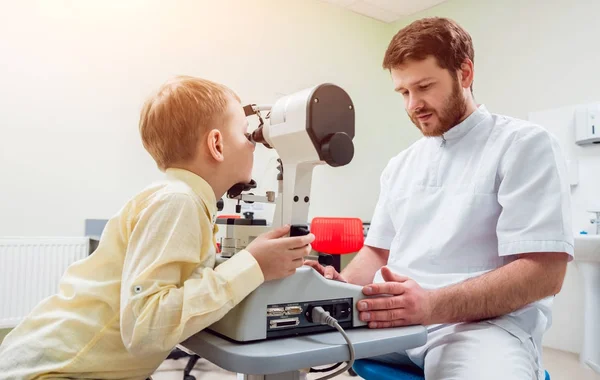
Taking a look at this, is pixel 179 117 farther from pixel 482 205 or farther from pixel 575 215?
pixel 575 215

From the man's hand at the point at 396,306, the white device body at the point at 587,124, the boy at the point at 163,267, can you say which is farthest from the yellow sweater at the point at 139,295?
the white device body at the point at 587,124

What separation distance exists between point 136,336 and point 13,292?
2444mm

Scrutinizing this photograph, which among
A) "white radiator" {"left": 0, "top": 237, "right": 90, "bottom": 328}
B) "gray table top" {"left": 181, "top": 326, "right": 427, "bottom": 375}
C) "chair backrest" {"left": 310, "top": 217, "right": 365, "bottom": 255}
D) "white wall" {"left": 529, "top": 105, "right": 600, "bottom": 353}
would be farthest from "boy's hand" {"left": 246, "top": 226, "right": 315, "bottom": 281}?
"white wall" {"left": 529, "top": 105, "right": 600, "bottom": 353}

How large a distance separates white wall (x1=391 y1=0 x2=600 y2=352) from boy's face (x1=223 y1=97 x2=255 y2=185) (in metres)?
2.90

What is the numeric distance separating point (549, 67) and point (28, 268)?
146 inches

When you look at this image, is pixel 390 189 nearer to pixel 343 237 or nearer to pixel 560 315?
pixel 343 237

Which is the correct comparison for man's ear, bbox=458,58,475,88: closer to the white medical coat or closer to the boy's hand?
the white medical coat

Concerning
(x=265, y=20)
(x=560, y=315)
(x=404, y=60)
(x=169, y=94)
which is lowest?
(x=560, y=315)

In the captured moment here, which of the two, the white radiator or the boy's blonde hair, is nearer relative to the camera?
the boy's blonde hair

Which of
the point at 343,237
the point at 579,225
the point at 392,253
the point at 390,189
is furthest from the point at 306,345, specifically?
the point at 579,225

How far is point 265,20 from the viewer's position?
146 inches

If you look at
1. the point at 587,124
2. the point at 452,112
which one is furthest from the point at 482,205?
the point at 587,124

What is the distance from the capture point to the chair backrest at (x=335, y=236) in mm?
3062

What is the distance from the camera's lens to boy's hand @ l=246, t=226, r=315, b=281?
74 cm
